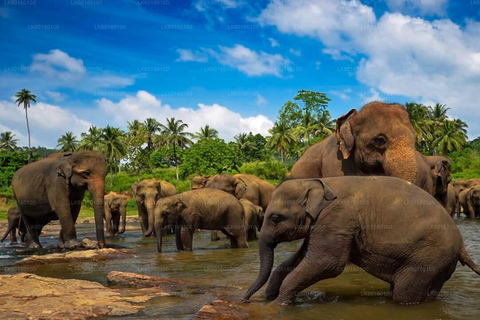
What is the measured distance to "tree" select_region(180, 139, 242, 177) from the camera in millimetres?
58094

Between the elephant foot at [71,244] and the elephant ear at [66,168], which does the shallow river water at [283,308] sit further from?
the elephant ear at [66,168]

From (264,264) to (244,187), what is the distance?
1476cm

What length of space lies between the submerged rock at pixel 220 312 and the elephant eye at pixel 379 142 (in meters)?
3.40

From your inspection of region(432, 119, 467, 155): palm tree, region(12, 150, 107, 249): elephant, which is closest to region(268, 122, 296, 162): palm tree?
region(432, 119, 467, 155): palm tree

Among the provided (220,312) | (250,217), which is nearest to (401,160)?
(220,312)

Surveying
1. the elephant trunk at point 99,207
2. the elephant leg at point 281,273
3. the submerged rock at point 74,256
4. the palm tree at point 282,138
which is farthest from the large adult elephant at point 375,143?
the palm tree at point 282,138

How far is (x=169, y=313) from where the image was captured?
242 inches

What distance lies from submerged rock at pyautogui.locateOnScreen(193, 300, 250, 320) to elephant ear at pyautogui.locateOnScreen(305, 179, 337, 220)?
146 centimetres

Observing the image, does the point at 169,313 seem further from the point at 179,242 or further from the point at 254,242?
the point at 254,242

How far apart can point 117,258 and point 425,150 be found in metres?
66.5

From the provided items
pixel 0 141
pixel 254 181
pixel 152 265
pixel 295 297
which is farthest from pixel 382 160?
pixel 0 141

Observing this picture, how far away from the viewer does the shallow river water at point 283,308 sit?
5879 millimetres

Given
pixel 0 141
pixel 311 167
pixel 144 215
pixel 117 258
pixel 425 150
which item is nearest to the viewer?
pixel 311 167

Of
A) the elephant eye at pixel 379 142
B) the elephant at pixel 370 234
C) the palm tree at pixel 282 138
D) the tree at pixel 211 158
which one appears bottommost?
the elephant at pixel 370 234
